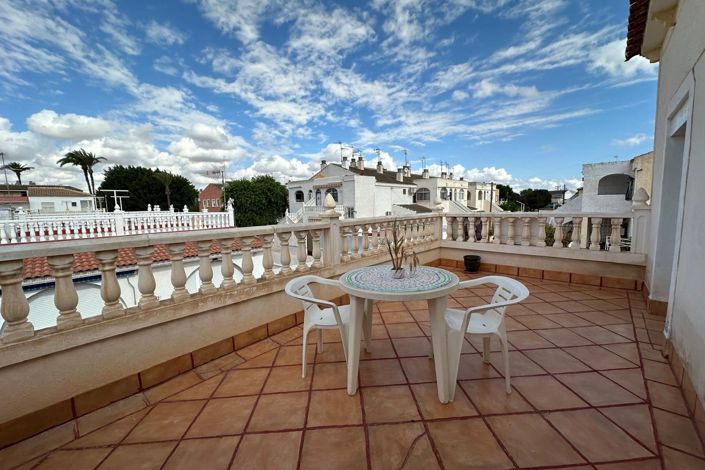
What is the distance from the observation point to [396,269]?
2203mm

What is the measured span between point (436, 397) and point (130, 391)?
7.19ft

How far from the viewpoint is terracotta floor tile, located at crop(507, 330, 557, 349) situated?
255 cm

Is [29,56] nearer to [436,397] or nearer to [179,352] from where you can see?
[179,352]

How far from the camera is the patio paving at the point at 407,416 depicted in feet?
4.59

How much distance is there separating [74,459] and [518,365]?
117 inches

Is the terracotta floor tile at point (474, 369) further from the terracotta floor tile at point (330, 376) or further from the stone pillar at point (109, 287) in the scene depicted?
the stone pillar at point (109, 287)

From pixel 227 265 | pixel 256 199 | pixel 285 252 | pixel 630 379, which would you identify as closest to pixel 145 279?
pixel 227 265

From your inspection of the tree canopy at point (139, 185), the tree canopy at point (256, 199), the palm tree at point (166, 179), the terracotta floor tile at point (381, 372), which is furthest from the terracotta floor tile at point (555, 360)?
the tree canopy at point (139, 185)

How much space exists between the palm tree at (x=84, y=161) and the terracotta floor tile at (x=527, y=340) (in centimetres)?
4271

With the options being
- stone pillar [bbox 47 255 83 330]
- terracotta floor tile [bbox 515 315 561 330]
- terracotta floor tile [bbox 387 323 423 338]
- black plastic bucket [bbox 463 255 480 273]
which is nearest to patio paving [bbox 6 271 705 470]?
terracotta floor tile [bbox 387 323 423 338]

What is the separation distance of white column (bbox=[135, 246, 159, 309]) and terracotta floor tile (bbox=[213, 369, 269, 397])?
0.82m

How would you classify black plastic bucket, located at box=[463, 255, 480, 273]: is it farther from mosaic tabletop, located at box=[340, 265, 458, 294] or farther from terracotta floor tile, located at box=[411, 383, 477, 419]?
terracotta floor tile, located at box=[411, 383, 477, 419]

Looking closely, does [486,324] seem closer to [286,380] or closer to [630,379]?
[630,379]

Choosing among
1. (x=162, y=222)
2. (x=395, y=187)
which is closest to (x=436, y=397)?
(x=162, y=222)
